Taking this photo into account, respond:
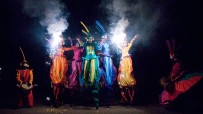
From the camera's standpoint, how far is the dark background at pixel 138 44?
14633 mm

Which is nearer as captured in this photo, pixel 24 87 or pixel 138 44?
pixel 24 87

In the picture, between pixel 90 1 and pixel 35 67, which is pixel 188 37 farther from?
pixel 35 67

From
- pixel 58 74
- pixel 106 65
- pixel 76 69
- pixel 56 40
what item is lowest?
pixel 58 74

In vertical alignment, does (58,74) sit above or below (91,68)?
below

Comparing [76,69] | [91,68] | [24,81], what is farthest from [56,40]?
[24,81]

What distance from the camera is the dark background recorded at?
1463cm

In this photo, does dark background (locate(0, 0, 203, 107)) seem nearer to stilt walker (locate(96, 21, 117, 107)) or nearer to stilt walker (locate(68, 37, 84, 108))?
stilt walker (locate(96, 21, 117, 107))

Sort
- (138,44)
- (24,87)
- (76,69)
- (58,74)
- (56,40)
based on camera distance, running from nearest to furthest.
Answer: (24,87), (58,74), (56,40), (76,69), (138,44)

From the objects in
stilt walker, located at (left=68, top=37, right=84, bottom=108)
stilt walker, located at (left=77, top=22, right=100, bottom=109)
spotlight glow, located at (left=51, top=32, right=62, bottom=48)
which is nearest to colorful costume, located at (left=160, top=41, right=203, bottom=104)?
stilt walker, located at (left=77, top=22, right=100, bottom=109)

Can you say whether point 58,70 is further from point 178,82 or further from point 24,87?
point 178,82

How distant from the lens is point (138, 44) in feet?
53.9

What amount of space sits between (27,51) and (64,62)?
514 centimetres

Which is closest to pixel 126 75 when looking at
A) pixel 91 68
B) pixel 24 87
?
pixel 91 68

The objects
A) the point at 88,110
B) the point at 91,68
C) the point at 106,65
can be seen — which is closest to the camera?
the point at 88,110
